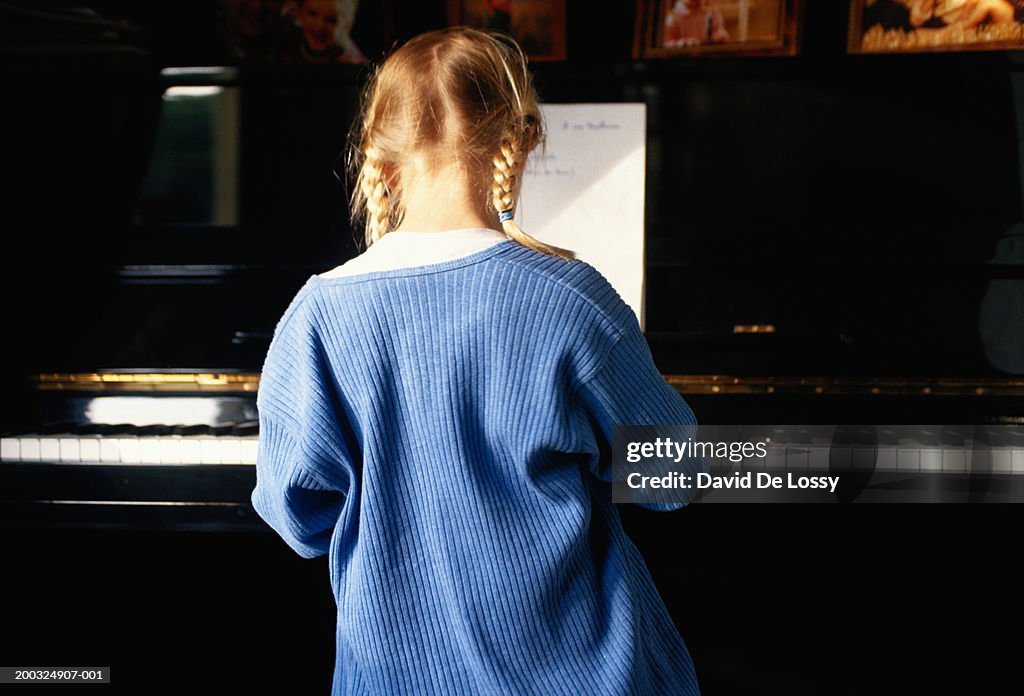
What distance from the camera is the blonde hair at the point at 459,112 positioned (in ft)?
3.05

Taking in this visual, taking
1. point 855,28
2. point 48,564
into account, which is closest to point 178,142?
point 48,564

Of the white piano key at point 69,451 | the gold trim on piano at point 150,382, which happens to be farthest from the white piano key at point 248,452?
the white piano key at point 69,451

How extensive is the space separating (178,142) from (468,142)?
135 cm

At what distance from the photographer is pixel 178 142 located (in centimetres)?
204

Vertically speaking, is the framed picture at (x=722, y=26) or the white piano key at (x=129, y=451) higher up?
the framed picture at (x=722, y=26)

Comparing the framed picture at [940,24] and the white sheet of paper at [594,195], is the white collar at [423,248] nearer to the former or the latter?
the white sheet of paper at [594,195]

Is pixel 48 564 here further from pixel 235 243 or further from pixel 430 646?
pixel 430 646

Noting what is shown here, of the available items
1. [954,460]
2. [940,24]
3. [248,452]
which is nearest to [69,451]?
[248,452]

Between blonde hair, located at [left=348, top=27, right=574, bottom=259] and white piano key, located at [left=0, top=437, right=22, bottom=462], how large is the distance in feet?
3.81

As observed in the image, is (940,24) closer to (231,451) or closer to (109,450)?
(231,451)

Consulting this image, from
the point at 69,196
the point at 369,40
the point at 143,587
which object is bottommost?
the point at 143,587

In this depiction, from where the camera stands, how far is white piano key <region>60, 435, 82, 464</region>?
66.7 inches

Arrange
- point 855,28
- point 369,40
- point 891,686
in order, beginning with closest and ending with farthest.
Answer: point 891,686 < point 855,28 < point 369,40

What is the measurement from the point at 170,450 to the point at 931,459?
1.45 meters
